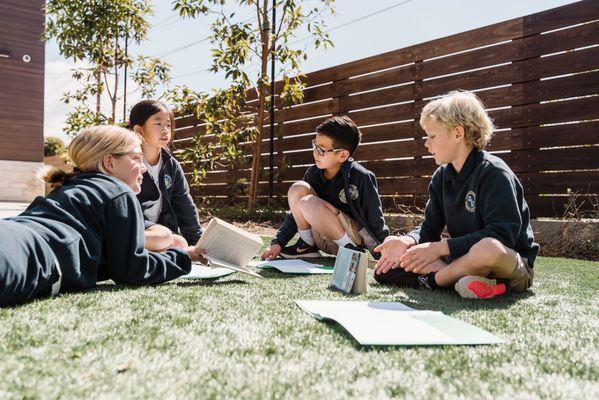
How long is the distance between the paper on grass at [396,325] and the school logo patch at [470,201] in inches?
22.9

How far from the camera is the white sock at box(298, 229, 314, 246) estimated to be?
9.89 ft

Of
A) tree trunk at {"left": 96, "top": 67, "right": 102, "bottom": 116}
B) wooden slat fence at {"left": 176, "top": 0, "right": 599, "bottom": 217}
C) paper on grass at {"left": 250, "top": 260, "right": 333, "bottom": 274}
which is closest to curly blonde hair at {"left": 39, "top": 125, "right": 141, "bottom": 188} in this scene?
paper on grass at {"left": 250, "top": 260, "right": 333, "bottom": 274}

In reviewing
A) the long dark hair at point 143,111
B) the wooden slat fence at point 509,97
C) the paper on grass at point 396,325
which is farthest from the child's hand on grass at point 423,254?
the wooden slat fence at point 509,97

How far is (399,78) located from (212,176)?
3517 millimetres

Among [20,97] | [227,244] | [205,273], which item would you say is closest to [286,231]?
[205,273]

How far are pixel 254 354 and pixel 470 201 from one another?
1189 mm

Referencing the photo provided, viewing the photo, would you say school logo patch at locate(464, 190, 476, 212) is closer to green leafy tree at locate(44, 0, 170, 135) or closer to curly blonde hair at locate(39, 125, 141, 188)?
curly blonde hair at locate(39, 125, 141, 188)

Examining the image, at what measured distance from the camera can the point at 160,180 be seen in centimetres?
269

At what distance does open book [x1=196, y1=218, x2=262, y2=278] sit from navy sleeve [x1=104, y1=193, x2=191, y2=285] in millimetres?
226

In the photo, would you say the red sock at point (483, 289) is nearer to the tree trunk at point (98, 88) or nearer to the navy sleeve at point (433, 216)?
the navy sleeve at point (433, 216)

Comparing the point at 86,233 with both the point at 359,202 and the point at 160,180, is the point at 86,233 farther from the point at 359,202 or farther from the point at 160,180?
the point at 359,202

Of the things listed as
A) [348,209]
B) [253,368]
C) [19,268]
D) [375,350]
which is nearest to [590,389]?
[375,350]

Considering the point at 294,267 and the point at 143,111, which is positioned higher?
the point at 143,111

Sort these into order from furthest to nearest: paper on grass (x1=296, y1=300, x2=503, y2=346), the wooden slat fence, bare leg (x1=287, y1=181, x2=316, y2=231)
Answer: the wooden slat fence < bare leg (x1=287, y1=181, x2=316, y2=231) < paper on grass (x1=296, y1=300, x2=503, y2=346)
